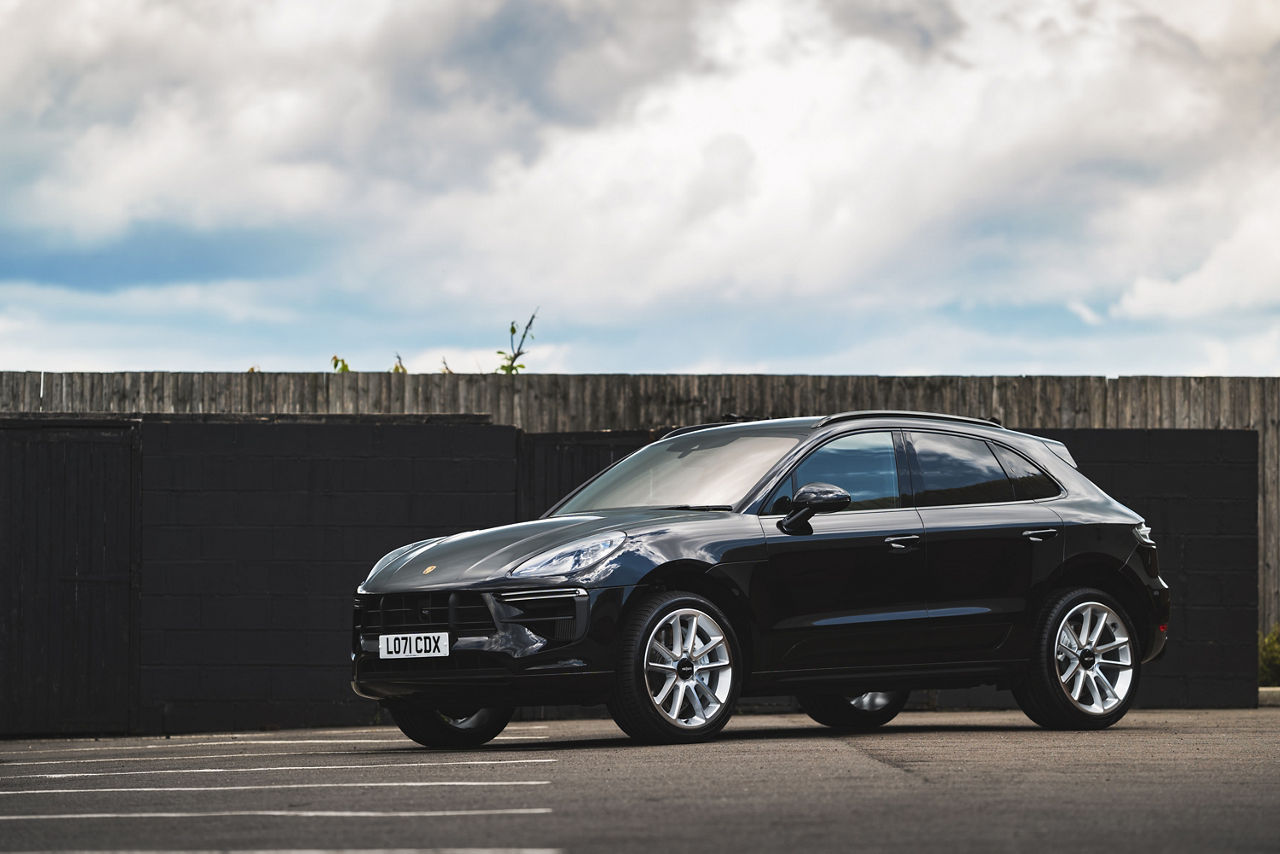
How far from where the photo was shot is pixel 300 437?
13148 millimetres

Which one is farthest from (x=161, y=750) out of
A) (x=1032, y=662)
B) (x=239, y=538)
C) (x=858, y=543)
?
(x=1032, y=662)

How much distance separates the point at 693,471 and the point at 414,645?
6.26 feet

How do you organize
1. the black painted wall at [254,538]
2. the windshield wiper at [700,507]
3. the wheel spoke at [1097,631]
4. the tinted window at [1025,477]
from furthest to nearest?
the black painted wall at [254,538] → the tinted window at [1025,477] → the wheel spoke at [1097,631] → the windshield wiper at [700,507]

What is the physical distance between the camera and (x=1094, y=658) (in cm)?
1017

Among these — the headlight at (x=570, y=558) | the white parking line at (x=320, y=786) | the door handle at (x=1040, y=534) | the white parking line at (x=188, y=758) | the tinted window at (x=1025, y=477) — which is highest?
the tinted window at (x=1025, y=477)

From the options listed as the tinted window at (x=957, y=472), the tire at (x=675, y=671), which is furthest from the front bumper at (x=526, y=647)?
the tinted window at (x=957, y=472)

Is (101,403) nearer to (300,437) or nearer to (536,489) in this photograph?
(300,437)

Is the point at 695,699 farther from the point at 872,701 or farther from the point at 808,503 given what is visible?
the point at 872,701

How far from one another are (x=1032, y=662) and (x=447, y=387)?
6.79 meters

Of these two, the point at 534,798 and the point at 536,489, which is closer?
the point at 534,798

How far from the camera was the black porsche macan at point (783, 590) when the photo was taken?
853 cm

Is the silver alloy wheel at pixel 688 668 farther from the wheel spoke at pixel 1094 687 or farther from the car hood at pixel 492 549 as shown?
the wheel spoke at pixel 1094 687

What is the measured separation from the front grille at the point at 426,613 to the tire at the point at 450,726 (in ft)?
A: 2.36

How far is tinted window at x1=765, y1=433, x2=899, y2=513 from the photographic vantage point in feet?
31.4
